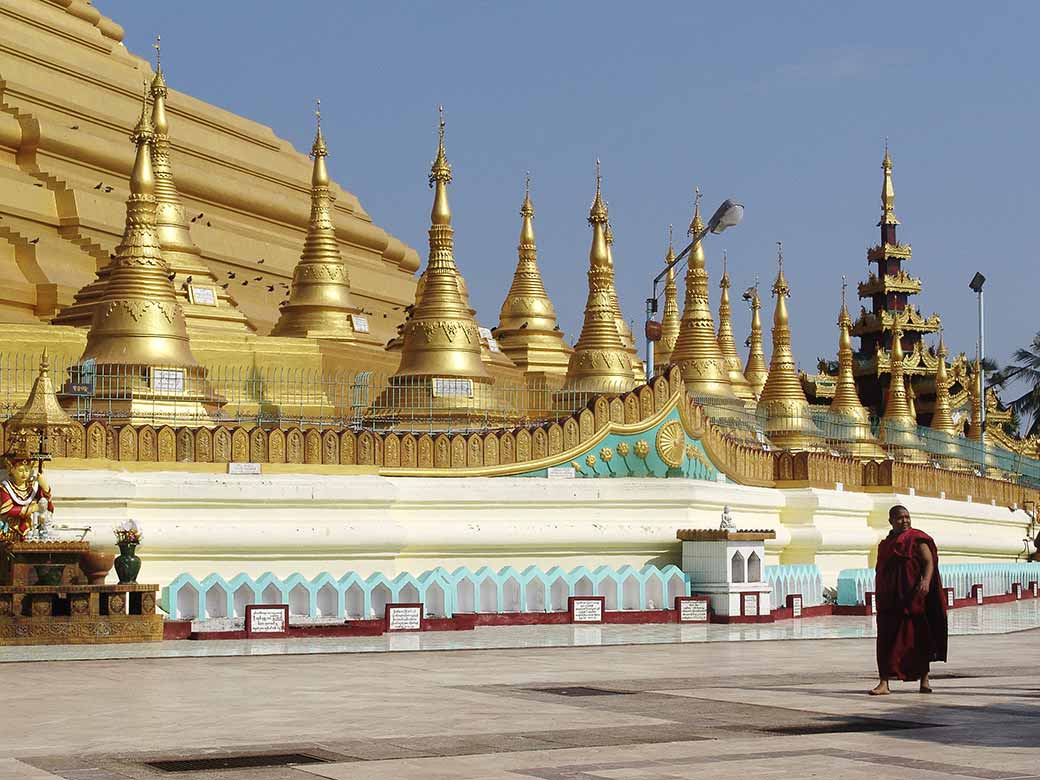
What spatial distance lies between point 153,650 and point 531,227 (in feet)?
64.2

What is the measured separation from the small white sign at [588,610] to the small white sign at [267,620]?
3.94 meters

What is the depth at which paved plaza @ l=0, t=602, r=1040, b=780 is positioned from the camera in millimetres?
8898

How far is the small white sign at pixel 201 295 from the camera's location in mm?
28062

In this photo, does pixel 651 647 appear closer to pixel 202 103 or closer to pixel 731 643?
pixel 731 643

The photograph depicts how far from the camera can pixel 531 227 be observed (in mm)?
35406

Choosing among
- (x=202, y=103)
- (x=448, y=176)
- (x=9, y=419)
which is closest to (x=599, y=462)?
(x=448, y=176)

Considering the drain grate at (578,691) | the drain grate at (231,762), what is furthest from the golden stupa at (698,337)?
the drain grate at (231,762)

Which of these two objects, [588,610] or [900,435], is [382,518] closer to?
[588,610]

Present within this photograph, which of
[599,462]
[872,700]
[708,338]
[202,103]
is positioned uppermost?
[202,103]

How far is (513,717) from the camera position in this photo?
11070 millimetres

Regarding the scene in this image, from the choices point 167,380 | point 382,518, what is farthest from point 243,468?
point 167,380

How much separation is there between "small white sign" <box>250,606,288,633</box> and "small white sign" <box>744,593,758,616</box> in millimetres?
6186

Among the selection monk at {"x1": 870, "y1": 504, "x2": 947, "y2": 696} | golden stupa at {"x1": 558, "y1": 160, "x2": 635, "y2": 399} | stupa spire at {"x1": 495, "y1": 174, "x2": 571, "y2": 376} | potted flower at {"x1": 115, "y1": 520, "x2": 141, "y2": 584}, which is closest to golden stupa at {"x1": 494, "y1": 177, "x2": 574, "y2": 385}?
stupa spire at {"x1": 495, "y1": 174, "x2": 571, "y2": 376}

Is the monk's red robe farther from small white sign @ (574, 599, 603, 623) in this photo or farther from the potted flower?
small white sign @ (574, 599, 603, 623)
